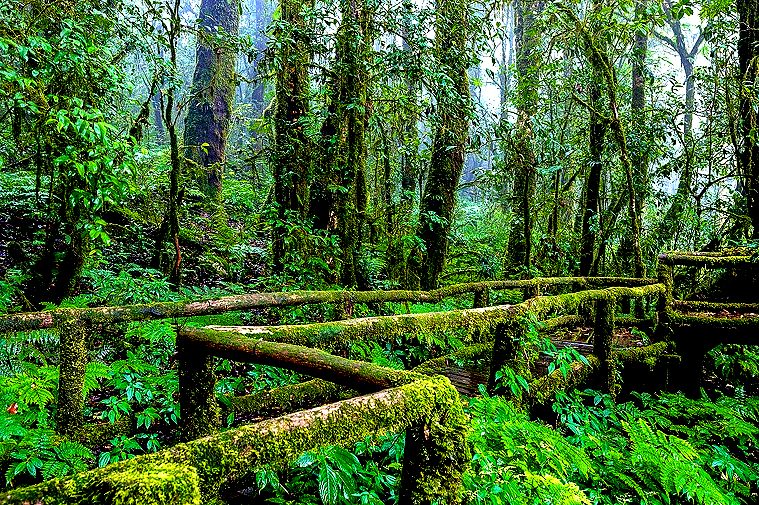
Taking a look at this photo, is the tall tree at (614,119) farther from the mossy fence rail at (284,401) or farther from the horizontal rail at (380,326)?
the horizontal rail at (380,326)

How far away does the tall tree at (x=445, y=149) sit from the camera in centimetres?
780

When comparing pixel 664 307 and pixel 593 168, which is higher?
pixel 593 168

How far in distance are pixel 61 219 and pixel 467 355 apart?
5803 millimetres

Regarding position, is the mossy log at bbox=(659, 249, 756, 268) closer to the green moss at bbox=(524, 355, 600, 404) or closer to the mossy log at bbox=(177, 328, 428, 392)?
the green moss at bbox=(524, 355, 600, 404)

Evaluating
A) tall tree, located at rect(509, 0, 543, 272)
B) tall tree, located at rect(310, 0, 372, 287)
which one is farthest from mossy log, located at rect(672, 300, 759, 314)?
tall tree, located at rect(310, 0, 372, 287)

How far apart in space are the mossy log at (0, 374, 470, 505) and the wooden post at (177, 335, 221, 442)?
3.25 ft

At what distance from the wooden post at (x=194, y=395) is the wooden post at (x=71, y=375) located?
1.64 m

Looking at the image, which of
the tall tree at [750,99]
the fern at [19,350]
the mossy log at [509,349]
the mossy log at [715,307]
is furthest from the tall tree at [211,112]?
the tall tree at [750,99]

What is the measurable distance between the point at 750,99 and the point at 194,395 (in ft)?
33.5

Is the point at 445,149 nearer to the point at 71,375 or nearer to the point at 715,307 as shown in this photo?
the point at 715,307

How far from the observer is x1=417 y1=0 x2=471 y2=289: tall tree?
7.80m

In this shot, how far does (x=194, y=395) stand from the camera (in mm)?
2266

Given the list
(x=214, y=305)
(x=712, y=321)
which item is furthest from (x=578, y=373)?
(x=214, y=305)

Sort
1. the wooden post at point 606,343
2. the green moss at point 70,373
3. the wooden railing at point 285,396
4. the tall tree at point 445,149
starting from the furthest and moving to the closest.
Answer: the tall tree at point 445,149 → the wooden post at point 606,343 → the green moss at point 70,373 → the wooden railing at point 285,396
